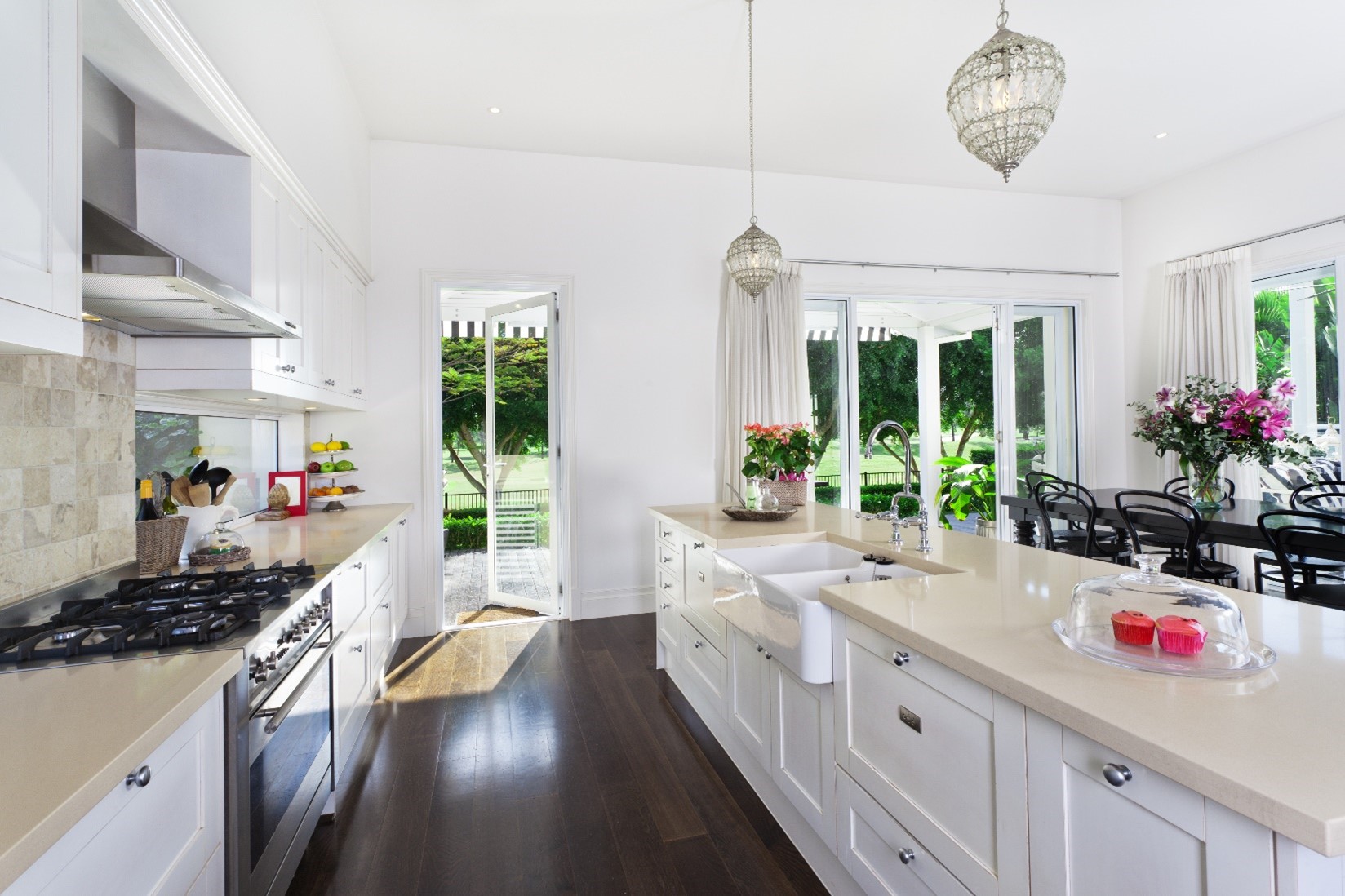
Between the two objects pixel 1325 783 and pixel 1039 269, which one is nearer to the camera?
pixel 1325 783

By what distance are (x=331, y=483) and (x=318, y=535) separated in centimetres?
132

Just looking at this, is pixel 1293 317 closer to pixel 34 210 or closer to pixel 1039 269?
pixel 1039 269

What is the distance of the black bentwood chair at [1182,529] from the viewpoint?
3.31m

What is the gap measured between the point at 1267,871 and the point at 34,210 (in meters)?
2.02

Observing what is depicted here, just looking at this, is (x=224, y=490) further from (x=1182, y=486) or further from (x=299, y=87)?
(x=1182, y=486)

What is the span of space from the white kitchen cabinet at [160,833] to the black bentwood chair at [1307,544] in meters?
3.72

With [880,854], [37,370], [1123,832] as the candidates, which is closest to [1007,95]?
[1123,832]

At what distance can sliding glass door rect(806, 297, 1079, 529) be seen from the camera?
5.60 m

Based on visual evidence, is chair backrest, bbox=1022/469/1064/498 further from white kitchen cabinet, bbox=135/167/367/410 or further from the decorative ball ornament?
white kitchen cabinet, bbox=135/167/367/410

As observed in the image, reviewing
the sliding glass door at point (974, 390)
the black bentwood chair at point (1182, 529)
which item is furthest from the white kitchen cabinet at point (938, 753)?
the sliding glass door at point (974, 390)

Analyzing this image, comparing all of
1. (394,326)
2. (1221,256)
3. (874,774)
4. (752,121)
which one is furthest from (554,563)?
(1221,256)

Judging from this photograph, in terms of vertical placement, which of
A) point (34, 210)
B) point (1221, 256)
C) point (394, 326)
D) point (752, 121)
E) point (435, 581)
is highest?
point (752, 121)

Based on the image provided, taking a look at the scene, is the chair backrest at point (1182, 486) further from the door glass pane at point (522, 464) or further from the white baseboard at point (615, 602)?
the door glass pane at point (522, 464)

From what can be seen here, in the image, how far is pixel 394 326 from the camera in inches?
173
